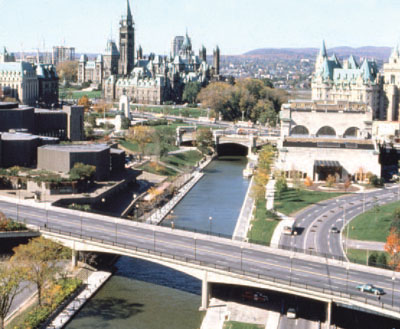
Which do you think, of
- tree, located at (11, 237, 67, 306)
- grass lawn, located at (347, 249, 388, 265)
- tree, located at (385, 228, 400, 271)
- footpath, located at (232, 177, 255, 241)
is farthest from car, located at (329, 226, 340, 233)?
tree, located at (11, 237, 67, 306)

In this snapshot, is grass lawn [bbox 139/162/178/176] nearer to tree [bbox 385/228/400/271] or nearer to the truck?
the truck

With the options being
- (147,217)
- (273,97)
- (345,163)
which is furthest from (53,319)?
(273,97)

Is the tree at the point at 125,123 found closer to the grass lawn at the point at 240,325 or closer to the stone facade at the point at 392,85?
the stone facade at the point at 392,85

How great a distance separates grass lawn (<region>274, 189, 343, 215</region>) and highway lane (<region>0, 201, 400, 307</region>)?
70.6ft

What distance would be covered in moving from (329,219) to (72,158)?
31.1 metres

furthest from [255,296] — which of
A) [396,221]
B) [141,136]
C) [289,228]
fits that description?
[141,136]

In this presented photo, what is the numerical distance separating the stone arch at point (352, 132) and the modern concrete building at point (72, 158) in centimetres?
4246

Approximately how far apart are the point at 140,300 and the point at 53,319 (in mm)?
7182

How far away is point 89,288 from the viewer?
A: 55594 millimetres

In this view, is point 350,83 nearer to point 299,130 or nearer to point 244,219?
point 299,130

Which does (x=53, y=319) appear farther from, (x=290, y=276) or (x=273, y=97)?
(x=273, y=97)

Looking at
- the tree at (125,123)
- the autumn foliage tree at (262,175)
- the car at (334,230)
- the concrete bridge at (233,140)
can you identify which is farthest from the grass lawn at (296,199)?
the tree at (125,123)

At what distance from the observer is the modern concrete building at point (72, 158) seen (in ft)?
279

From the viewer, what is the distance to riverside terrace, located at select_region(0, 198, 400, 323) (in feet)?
158
